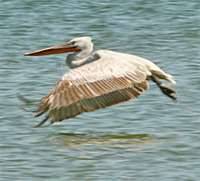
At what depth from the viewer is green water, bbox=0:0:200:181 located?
5.20 meters

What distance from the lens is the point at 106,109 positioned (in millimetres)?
7102

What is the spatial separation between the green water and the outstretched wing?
1.33 feet

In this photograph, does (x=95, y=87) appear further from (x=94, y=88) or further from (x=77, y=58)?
(x=77, y=58)

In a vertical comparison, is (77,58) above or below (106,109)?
above

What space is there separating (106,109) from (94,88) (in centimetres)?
147

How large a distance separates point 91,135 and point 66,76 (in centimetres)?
81

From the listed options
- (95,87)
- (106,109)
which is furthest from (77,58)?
(95,87)

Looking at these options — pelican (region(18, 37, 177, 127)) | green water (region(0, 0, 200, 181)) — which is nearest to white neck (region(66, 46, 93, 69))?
pelican (region(18, 37, 177, 127))

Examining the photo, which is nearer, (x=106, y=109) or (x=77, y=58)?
(x=77, y=58)

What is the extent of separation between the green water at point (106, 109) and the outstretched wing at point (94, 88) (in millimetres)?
406

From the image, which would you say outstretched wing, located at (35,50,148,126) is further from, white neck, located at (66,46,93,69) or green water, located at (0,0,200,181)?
white neck, located at (66,46,93,69)

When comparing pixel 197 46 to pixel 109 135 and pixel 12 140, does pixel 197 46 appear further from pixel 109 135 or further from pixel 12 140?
pixel 12 140

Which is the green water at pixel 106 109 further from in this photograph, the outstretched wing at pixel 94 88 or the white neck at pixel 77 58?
the white neck at pixel 77 58

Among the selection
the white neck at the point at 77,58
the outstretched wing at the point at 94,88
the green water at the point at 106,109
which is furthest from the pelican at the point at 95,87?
the white neck at the point at 77,58
